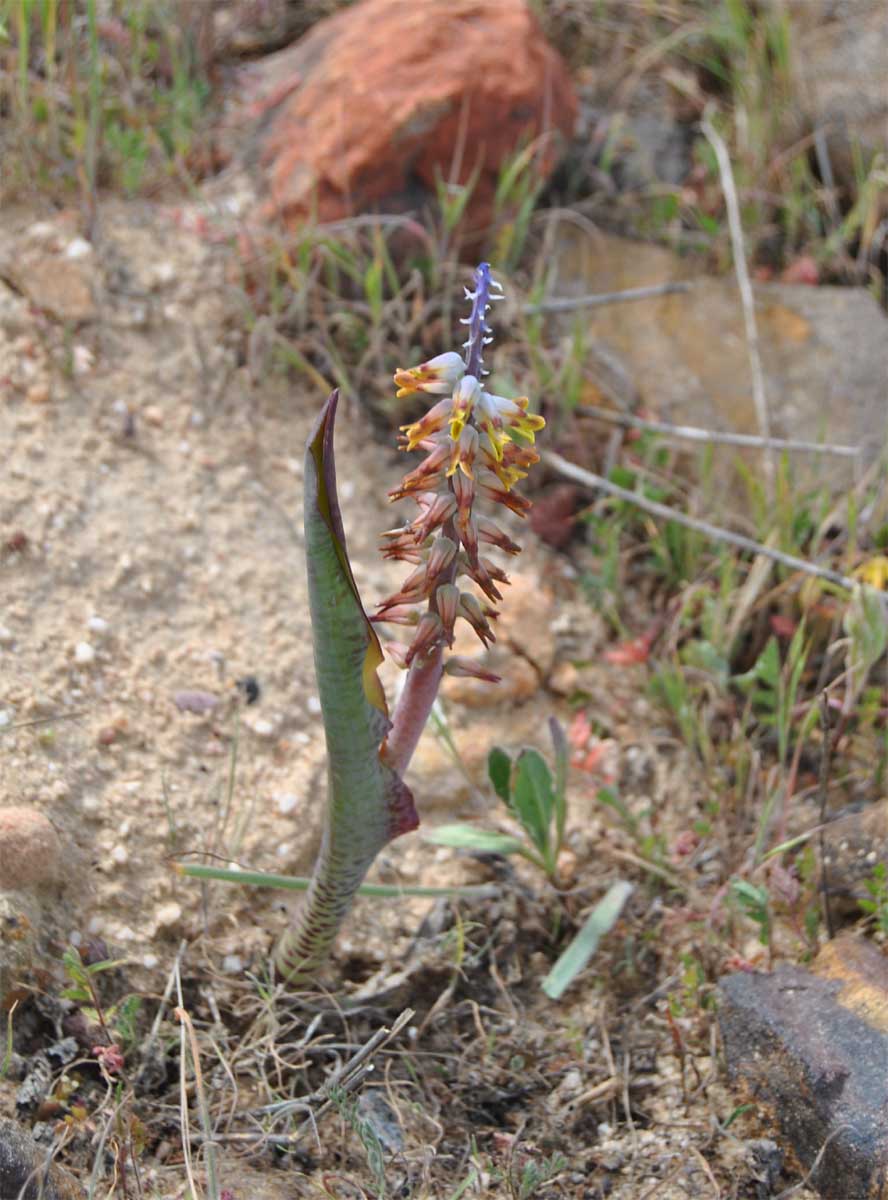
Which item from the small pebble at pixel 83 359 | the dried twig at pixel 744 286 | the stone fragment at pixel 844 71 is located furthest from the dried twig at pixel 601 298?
the small pebble at pixel 83 359

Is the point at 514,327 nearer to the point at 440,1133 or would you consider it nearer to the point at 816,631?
the point at 816,631

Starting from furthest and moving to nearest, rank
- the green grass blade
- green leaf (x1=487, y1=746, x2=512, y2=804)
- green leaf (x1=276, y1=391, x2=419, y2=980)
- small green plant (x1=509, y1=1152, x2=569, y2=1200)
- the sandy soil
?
green leaf (x1=487, y1=746, x2=512, y2=804) → the sandy soil → the green grass blade → small green plant (x1=509, y1=1152, x2=569, y2=1200) → green leaf (x1=276, y1=391, x2=419, y2=980)

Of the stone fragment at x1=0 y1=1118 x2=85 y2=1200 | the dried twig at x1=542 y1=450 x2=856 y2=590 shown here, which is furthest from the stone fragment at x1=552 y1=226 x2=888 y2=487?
the stone fragment at x1=0 y1=1118 x2=85 y2=1200

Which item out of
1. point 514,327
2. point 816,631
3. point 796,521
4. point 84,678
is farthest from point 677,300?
point 84,678

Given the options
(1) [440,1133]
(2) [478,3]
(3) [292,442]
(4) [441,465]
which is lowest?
(1) [440,1133]

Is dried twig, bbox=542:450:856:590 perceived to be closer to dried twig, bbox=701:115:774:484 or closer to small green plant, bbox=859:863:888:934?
dried twig, bbox=701:115:774:484

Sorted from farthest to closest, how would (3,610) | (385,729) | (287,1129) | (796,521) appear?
(796,521) → (3,610) → (287,1129) → (385,729)

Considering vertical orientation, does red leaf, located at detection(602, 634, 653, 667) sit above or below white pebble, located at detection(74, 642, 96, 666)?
below
